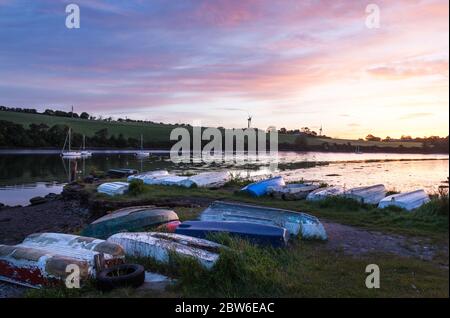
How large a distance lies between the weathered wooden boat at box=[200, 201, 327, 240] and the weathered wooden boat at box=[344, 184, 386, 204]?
17.0ft

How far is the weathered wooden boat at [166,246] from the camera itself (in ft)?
23.9

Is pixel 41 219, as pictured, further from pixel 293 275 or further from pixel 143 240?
pixel 293 275

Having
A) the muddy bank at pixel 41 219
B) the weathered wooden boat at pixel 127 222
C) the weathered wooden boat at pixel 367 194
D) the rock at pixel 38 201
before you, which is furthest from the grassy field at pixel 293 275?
the rock at pixel 38 201

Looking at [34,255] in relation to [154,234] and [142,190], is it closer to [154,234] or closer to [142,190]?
[154,234]

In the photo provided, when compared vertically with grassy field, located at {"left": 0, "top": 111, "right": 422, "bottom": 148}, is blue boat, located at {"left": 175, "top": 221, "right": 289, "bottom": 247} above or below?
below

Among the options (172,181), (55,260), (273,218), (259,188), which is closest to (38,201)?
(172,181)

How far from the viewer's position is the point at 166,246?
7773 millimetres

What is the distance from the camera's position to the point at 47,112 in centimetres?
14200

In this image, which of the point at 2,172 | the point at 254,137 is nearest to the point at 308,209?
the point at 2,172

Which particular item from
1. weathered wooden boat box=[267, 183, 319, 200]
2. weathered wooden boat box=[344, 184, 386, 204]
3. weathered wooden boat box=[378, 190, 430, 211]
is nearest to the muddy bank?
weathered wooden boat box=[267, 183, 319, 200]

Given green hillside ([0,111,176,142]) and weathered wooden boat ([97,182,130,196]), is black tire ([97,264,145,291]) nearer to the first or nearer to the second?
weathered wooden boat ([97,182,130,196])

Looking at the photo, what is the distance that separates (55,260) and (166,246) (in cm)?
195

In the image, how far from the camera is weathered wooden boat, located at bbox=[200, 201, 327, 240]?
32.0ft

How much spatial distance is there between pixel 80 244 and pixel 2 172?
1603 inches
